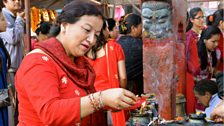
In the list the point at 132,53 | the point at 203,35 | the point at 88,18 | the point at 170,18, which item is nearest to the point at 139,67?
the point at 132,53

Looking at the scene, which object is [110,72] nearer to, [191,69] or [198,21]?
[191,69]

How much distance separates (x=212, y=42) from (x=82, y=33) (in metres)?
3.65

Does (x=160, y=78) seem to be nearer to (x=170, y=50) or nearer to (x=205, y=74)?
(x=170, y=50)

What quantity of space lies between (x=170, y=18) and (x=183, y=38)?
0.58 meters

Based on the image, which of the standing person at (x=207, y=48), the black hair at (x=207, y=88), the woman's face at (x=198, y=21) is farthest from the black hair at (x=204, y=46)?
the black hair at (x=207, y=88)

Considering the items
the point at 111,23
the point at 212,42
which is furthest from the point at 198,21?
the point at 111,23

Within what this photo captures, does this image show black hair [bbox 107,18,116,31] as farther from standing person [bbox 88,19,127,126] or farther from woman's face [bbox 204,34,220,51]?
woman's face [bbox 204,34,220,51]

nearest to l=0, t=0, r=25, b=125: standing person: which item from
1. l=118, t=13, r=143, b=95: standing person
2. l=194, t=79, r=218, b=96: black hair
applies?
l=118, t=13, r=143, b=95: standing person

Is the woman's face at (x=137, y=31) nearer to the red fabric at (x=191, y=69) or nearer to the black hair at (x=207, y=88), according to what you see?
the red fabric at (x=191, y=69)

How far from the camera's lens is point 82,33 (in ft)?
5.82

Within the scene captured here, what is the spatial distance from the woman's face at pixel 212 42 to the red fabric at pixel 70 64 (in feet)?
11.2

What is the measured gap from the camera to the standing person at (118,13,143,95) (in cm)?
448

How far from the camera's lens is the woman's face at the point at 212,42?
16.7ft

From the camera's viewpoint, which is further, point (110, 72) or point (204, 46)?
point (204, 46)
